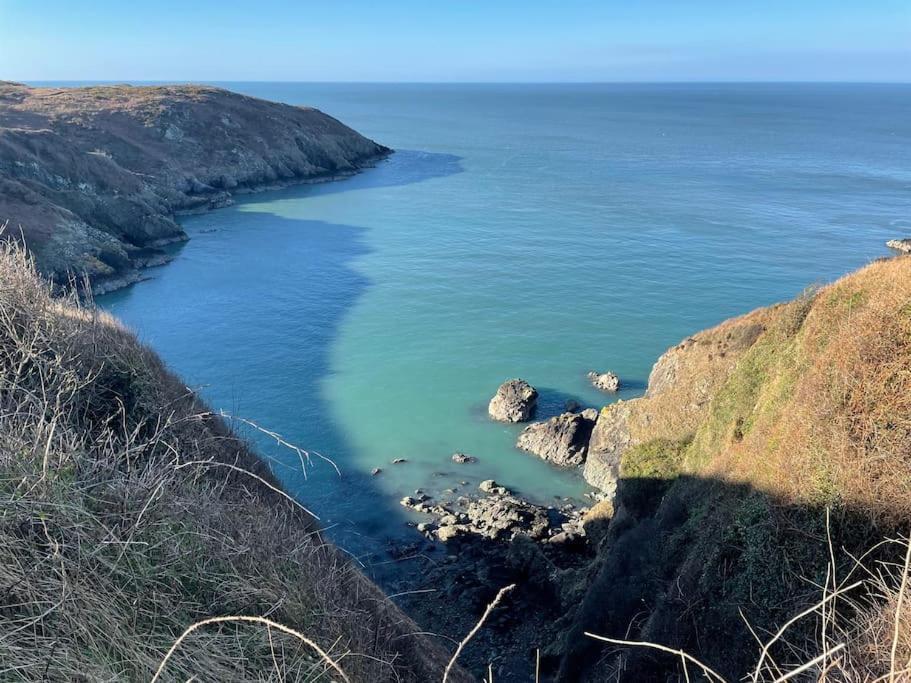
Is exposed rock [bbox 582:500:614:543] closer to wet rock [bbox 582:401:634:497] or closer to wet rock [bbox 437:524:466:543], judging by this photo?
wet rock [bbox 582:401:634:497]

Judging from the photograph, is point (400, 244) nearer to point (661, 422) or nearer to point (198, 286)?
point (198, 286)

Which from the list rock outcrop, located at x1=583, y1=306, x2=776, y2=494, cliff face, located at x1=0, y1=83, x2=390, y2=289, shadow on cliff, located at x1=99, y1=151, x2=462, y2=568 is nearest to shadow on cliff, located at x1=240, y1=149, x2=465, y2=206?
cliff face, located at x1=0, y1=83, x2=390, y2=289

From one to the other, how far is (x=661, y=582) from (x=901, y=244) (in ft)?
195

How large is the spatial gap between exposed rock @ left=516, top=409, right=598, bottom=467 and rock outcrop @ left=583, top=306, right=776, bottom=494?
1.64 meters

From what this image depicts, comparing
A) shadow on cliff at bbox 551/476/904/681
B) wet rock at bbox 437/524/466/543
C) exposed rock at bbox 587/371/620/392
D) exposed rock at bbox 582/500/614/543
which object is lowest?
wet rock at bbox 437/524/466/543

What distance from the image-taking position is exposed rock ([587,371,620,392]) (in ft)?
121

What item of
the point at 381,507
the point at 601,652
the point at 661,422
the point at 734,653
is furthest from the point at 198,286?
the point at 734,653

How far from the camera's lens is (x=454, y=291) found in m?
52.1

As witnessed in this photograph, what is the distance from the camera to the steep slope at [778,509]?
1278 cm

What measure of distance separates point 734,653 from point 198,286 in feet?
166

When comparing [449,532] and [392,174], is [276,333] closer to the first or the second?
[449,532]

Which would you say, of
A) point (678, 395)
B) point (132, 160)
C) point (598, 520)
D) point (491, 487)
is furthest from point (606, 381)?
point (132, 160)

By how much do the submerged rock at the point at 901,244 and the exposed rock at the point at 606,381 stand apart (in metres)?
40.4

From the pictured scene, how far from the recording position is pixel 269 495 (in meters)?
15.0
